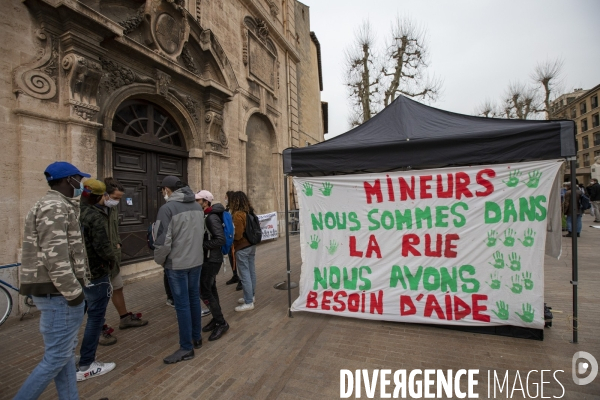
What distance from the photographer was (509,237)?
10.6 feet

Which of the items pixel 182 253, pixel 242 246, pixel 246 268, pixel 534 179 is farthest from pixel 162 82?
pixel 534 179

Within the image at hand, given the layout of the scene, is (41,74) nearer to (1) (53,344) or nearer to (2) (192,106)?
(2) (192,106)

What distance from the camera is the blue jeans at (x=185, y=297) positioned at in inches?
117

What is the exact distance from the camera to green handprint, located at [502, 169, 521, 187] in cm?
318

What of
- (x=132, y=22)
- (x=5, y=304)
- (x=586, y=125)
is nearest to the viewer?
(x=5, y=304)

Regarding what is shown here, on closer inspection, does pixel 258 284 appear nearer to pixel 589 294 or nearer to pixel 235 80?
pixel 589 294

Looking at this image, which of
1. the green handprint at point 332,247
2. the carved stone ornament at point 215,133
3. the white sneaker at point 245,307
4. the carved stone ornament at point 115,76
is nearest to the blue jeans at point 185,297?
the white sneaker at point 245,307

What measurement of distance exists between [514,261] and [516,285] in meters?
0.26

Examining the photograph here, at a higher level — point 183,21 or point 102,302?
point 183,21

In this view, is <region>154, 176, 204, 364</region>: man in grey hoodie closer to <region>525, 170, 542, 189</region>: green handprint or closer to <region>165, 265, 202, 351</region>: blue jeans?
<region>165, 265, 202, 351</region>: blue jeans

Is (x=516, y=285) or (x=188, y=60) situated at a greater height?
(x=188, y=60)

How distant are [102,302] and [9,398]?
38.3 inches

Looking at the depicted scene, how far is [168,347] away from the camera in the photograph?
3293mm

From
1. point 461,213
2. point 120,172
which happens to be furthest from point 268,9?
point 461,213
